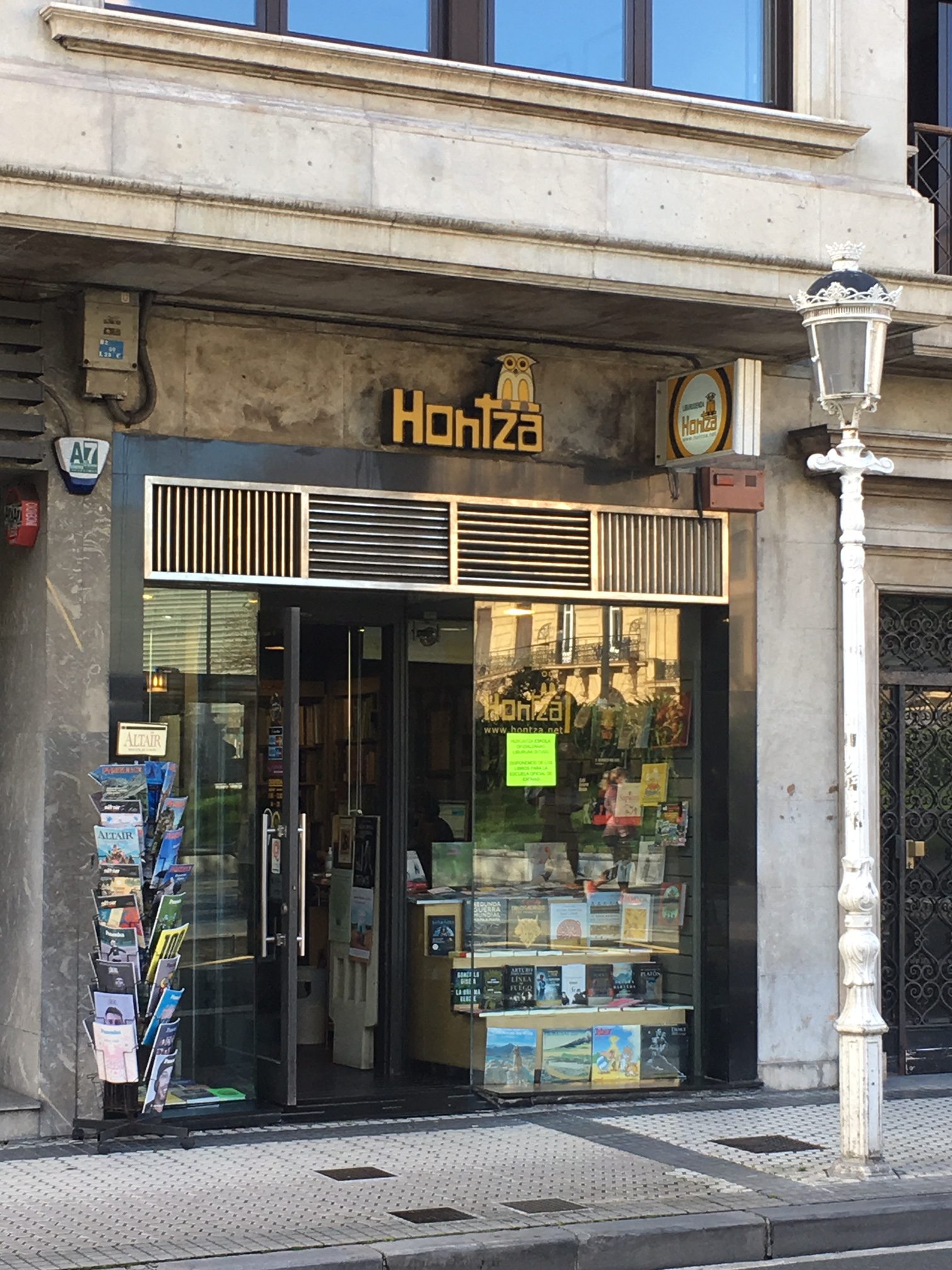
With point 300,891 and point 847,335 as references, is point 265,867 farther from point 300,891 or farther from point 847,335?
point 847,335

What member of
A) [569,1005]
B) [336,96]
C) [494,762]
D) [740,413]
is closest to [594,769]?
[494,762]

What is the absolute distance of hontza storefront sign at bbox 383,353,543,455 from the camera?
1008 cm

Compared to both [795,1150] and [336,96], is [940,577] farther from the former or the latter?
[336,96]

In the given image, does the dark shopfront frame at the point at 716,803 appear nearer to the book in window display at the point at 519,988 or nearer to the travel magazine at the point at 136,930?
the book in window display at the point at 519,988

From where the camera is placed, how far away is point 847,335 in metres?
8.75

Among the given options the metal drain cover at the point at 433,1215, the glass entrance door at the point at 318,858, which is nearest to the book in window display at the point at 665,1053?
the glass entrance door at the point at 318,858

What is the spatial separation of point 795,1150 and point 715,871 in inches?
88.3

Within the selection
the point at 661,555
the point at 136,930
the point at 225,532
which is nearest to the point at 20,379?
the point at 225,532

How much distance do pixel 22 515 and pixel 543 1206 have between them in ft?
14.2

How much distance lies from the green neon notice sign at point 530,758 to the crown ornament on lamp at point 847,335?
2.96 metres

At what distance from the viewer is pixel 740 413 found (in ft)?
33.2

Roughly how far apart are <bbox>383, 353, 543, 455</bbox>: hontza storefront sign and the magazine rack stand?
241 cm

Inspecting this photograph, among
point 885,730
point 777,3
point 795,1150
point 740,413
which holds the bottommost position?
point 795,1150

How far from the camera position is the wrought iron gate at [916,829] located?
11.6 m
